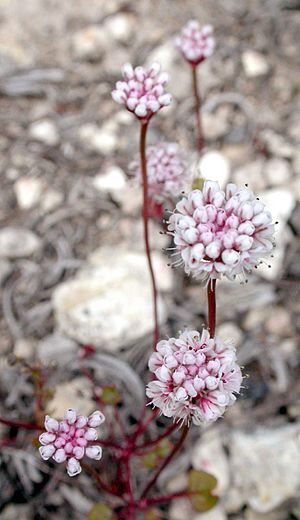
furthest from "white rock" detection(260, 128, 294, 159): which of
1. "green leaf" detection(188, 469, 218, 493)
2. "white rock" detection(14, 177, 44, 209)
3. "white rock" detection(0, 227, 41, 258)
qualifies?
"green leaf" detection(188, 469, 218, 493)

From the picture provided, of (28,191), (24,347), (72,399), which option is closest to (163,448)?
(72,399)

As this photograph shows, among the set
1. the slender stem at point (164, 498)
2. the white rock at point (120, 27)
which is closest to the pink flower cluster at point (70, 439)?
the slender stem at point (164, 498)

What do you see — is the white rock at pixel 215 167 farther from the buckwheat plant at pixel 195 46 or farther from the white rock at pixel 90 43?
the white rock at pixel 90 43

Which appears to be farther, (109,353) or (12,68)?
(12,68)

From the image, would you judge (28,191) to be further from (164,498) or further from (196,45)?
(164,498)

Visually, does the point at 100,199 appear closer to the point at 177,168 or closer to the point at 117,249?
the point at 117,249

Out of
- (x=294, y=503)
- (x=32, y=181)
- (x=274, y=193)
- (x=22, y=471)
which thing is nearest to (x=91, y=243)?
(x=32, y=181)
